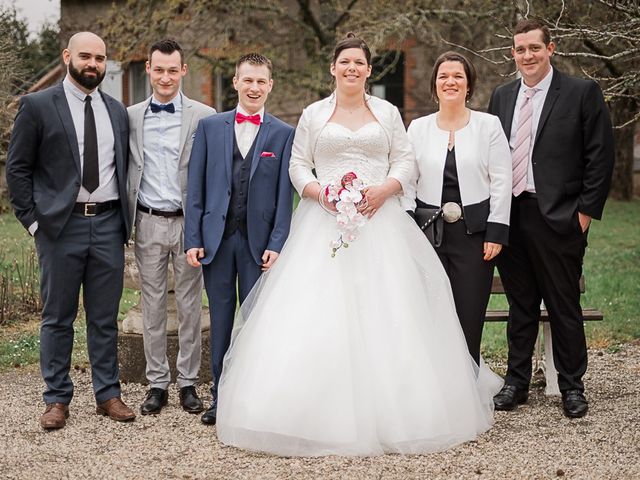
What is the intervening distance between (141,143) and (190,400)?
164cm

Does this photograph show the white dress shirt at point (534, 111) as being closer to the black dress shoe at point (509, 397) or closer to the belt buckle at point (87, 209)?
the black dress shoe at point (509, 397)

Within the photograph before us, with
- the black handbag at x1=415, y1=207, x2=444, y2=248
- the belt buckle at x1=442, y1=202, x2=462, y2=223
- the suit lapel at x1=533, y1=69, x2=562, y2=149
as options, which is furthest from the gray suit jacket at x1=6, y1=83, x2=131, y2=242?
the suit lapel at x1=533, y1=69, x2=562, y2=149

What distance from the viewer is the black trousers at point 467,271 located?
5.30 metres

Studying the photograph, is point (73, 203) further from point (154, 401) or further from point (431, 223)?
point (431, 223)

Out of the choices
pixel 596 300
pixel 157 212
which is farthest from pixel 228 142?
pixel 596 300

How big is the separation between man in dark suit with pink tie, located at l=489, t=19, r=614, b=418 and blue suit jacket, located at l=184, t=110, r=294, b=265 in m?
1.44

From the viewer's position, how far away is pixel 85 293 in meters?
5.47

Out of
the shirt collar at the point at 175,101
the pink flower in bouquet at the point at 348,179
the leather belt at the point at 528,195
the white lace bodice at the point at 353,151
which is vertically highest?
the shirt collar at the point at 175,101

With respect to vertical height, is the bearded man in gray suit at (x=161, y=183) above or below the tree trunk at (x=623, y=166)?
above

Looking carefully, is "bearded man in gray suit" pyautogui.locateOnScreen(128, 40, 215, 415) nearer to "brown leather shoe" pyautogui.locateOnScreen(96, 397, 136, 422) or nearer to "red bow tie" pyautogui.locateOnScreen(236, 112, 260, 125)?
"brown leather shoe" pyautogui.locateOnScreen(96, 397, 136, 422)


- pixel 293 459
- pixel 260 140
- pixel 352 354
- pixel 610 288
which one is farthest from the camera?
pixel 610 288

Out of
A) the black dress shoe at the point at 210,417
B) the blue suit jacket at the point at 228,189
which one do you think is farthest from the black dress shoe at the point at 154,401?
the blue suit jacket at the point at 228,189

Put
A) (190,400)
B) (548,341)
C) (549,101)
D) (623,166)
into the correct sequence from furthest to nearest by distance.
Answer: (623,166), (548,341), (190,400), (549,101)

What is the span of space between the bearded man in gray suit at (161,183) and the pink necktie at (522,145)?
1.92 meters
